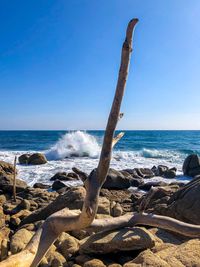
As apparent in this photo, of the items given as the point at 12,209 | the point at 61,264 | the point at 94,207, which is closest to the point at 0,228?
the point at 12,209

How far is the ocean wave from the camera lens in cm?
3011

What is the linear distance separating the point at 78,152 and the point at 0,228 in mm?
24005

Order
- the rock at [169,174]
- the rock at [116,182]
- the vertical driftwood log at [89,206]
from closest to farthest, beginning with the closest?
the vertical driftwood log at [89,206] < the rock at [116,182] < the rock at [169,174]

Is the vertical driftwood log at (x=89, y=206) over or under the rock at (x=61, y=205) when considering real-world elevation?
over

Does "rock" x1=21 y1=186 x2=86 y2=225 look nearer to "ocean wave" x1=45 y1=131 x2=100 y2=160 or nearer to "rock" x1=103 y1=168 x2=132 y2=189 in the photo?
"rock" x1=103 y1=168 x2=132 y2=189

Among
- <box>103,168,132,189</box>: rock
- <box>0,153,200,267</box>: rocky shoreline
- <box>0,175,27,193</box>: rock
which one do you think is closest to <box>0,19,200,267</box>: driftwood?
<box>0,153,200,267</box>: rocky shoreline

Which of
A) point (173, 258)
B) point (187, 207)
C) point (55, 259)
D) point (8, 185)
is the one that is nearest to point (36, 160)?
point (8, 185)

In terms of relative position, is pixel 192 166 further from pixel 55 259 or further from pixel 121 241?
pixel 55 259

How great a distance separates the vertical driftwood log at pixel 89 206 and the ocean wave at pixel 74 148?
85.9 feet

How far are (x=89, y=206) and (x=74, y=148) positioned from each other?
2995cm

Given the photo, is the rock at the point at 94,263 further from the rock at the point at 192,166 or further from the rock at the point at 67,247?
the rock at the point at 192,166

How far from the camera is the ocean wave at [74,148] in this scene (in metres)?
30.1

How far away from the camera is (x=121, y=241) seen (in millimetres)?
4039

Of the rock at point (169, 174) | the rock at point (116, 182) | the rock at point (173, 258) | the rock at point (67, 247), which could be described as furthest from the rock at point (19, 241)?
the rock at point (169, 174)
